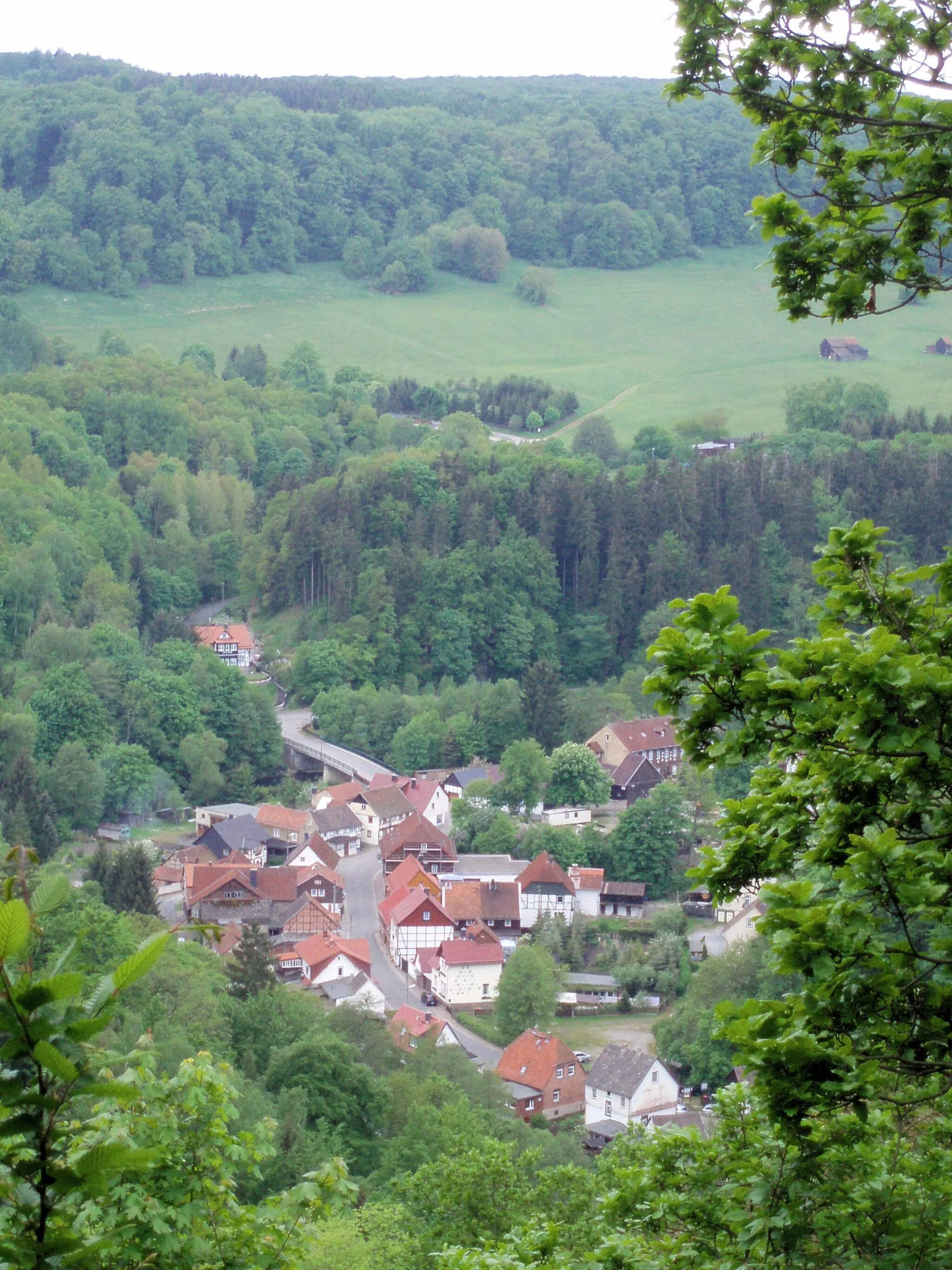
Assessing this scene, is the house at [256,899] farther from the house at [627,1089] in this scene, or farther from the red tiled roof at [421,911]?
the house at [627,1089]

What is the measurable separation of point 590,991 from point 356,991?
6060mm

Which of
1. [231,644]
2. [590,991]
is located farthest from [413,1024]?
[231,644]

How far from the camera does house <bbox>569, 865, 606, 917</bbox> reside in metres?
43.5

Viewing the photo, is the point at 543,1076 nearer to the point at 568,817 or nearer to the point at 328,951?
the point at 328,951

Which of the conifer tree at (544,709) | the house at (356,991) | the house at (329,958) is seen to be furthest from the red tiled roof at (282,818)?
the house at (356,991)

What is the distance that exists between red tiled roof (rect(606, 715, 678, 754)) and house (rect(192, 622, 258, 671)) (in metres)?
16.8

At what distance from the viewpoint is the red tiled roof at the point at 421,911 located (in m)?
39.6

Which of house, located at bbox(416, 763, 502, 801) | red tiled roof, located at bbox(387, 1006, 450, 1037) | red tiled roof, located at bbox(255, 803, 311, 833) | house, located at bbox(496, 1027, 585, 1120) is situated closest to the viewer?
house, located at bbox(496, 1027, 585, 1120)

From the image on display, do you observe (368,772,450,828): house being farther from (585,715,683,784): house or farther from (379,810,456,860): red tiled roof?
(585,715,683,784): house

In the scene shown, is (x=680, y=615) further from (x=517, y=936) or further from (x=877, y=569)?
(x=517, y=936)

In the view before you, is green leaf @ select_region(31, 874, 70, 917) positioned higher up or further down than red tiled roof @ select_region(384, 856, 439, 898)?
higher up

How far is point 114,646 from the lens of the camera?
57.0 m

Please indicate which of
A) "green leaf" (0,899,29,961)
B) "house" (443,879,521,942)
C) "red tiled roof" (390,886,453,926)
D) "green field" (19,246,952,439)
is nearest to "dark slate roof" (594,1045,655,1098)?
"red tiled roof" (390,886,453,926)

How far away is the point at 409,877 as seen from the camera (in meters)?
43.4
